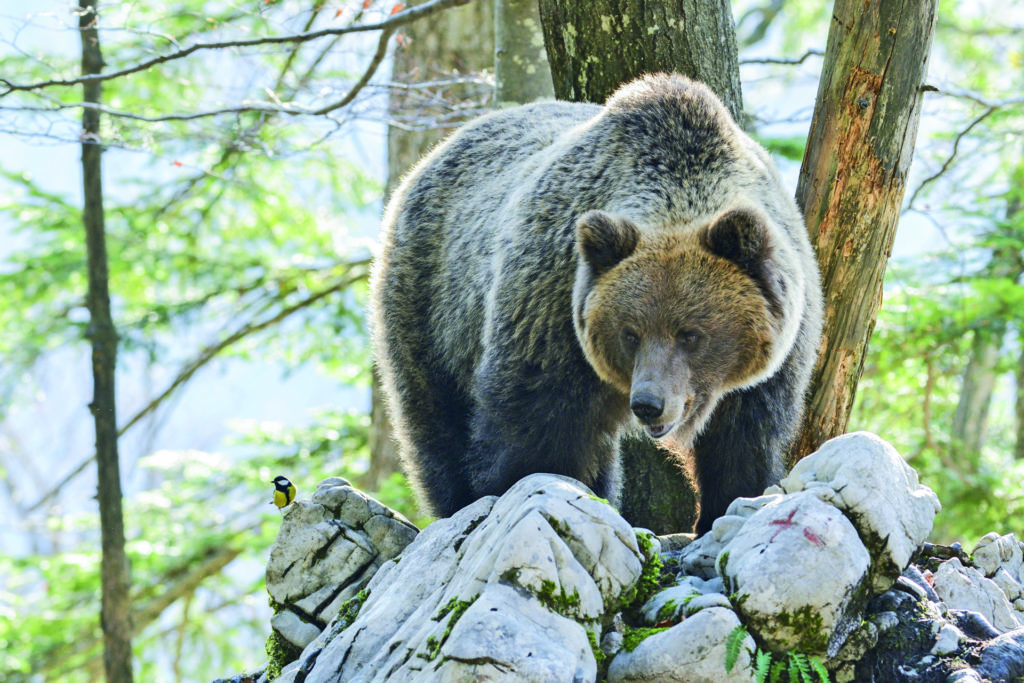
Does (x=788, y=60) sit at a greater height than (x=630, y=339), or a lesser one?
greater

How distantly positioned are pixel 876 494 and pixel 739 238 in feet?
4.24

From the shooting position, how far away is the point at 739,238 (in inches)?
180

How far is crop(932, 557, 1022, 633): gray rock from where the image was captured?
4.62 m

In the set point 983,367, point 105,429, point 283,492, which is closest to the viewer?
point 283,492

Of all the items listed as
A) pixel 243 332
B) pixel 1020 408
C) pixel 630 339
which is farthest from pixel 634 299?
pixel 1020 408

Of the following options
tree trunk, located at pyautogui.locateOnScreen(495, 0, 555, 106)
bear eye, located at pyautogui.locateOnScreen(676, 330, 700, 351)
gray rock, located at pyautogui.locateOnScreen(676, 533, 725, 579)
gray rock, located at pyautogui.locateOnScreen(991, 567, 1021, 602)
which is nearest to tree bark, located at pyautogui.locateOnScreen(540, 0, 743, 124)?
tree trunk, located at pyautogui.locateOnScreen(495, 0, 555, 106)

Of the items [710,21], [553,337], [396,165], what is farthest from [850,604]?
[396,165]

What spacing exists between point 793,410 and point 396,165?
6.21 meters

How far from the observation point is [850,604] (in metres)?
3.89

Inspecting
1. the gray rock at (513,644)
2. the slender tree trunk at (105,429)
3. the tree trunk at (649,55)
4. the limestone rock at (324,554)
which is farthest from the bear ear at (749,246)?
the slender tree trunk at (105,429)

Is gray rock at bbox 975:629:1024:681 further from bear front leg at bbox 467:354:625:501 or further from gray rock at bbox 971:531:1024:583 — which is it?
bear front leg at bbox 467:354:625:501

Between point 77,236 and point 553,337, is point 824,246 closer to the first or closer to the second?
point 553,337

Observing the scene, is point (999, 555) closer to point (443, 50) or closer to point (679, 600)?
point (679, 600)

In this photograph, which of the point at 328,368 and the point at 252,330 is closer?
the point at 252,330
